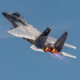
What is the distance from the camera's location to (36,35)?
100 m

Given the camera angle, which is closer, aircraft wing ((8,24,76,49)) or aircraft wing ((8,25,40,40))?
aircraft wing ((8,25,40,40))

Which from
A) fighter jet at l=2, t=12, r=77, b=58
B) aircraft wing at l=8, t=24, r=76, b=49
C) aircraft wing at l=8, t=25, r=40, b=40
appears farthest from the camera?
aircraft wing at l=8, t=24, r=76, b=49

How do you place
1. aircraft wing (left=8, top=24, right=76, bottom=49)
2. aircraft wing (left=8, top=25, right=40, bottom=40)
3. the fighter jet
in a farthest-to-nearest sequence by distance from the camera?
1. aircraft wing (left=8, top=24, right=76, bottom=49)
2. aircraft wing (left=8, top=25, right=40, bottom=40)
3. the fighter jet

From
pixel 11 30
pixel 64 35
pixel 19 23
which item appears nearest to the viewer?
pixel 64 35

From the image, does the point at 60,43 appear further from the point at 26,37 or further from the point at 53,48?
the point at 26,37

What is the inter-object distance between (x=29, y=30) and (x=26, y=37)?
623 cm

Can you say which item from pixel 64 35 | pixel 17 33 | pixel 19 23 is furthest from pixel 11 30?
pixel 64 35

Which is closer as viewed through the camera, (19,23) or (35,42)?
(35,42)

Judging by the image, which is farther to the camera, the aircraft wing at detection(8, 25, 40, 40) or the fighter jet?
Result: the aircraft wing at detection(8, 25, 40, 40)

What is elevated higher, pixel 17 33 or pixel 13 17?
pixel 13 17

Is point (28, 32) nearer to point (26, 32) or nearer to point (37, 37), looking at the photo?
point (26, 32)

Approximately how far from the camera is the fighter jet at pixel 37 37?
93562 millimetres

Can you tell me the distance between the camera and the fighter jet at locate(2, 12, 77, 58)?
93.6m

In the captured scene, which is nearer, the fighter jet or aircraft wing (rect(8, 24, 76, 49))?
the fighter jet
